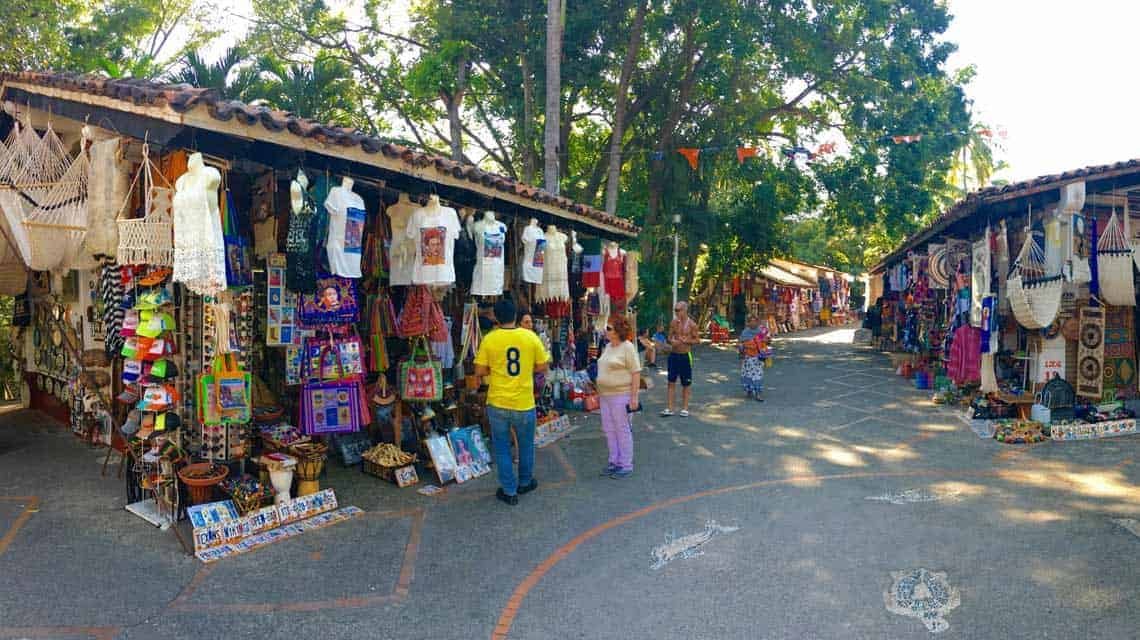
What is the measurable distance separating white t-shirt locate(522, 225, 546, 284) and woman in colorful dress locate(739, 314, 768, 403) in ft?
14.7

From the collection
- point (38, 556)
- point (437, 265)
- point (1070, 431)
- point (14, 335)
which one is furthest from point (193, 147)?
point (1070, 431)

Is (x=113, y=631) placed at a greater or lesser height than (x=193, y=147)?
lesser

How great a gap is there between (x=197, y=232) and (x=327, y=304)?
5.45 feet

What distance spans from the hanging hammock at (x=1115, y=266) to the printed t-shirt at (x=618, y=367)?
21.3 feet

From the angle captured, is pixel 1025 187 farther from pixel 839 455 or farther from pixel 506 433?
pixel 506 433

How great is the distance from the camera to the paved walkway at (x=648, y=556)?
4.21 m

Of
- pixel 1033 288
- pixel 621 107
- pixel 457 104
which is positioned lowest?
pixel 1033 288

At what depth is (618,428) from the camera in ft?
24.4

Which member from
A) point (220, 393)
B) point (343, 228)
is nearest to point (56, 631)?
point (220, 393)

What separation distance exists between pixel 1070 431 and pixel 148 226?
1008 centimetres

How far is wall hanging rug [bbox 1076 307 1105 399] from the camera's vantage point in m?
9.25

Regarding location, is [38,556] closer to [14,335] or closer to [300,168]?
[300,168]

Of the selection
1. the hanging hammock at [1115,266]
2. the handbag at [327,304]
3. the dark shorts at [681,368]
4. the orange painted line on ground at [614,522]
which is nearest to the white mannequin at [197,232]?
the handbag at [327,304]

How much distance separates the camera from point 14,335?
10742mm
